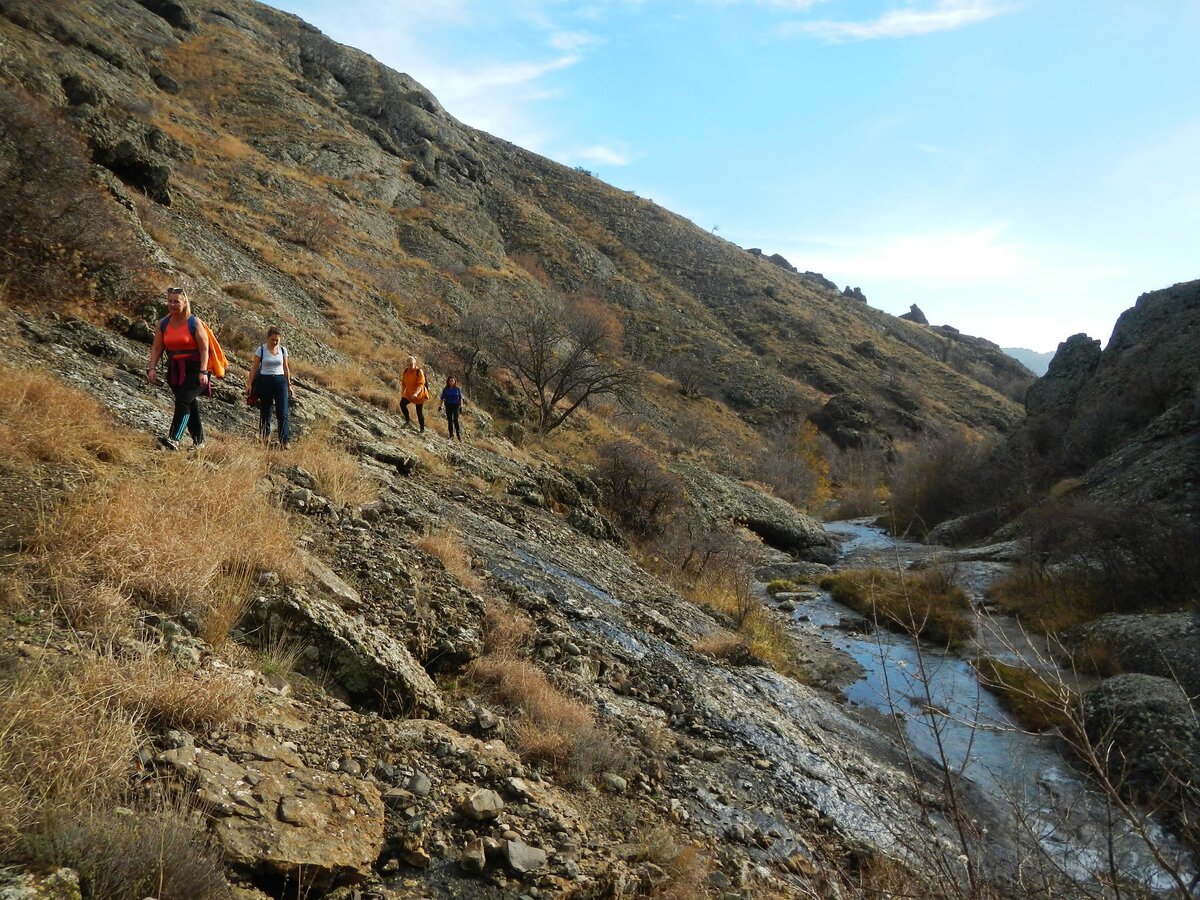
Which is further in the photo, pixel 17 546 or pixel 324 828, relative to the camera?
pixel 17 546

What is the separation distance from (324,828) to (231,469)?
3.45 m

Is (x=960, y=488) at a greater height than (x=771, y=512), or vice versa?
(x=960, y=488)

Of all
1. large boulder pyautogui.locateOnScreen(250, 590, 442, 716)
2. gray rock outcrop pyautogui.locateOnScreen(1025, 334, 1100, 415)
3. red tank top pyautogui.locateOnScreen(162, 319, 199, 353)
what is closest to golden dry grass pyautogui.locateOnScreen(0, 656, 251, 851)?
large boulder pyautogui.locateOnScreen(250, 590, 442, 716)

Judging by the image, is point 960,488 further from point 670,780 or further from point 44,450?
point 44,450

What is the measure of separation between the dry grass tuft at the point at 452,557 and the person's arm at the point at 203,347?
2.65 meters

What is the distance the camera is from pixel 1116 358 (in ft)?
99.0

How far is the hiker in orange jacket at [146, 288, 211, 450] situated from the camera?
236 inches

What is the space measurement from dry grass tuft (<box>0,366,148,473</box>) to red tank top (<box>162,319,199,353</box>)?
1090 mm

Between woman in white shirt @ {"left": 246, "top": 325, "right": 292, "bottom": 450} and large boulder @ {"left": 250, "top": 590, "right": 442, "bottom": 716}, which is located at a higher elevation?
woman in white shirt @ {"left": 246, "top": 325, "right": 292, "bottom": 450}

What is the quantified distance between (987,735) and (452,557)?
827 cm

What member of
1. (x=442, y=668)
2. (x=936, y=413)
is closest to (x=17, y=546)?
(x=442, y=668)

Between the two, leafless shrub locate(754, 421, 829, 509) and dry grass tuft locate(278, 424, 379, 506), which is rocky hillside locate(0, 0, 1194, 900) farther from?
leafless shrub locate(754, 421, 829, 509)

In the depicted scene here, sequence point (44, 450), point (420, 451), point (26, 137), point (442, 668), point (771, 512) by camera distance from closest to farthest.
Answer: point (44, 450) < point (442, 668) < point (26, 137) < point (420, 451) < point (771, 512)

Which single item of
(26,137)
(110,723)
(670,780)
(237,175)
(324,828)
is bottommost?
(670,780)
